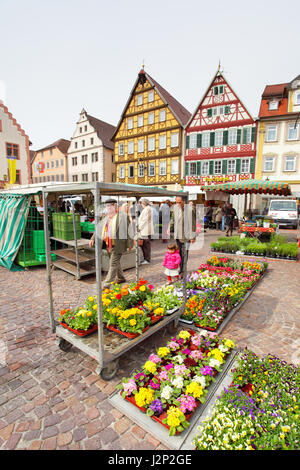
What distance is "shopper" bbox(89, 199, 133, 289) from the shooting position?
18.4 feet

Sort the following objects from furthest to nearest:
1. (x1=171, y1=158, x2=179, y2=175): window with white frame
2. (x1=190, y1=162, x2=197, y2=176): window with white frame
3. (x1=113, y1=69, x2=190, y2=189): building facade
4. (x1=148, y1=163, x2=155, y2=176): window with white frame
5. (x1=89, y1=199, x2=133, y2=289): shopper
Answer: (x1=148, y1=163, x2=155, y2=176): window with white frame → (x1=171, y1=158, x2=179, y2=175): window with white frame → (x1=113, y1=69, x2=190, y2=189): building facade → (x1=190, y1=162, x2=197, y2=176): window with white frame → (x1=89, y1=199, x2=133, y2=289): shopper

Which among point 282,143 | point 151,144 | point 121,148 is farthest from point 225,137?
point 121,148

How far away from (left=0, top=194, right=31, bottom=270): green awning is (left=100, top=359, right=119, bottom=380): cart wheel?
6.37 meters

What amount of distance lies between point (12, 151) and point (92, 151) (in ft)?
37.4

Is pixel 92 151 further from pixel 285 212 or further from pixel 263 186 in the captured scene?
pixel 263 186

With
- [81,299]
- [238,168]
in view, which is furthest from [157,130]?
[81,299]

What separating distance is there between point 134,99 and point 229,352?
3253 centimetres

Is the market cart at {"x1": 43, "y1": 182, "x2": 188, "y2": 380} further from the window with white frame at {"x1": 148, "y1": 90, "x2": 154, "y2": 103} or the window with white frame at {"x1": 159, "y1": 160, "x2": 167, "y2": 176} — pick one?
the window with white frame at {"x1": 148, "y1": 90, "x2": 154, "y2": 103}

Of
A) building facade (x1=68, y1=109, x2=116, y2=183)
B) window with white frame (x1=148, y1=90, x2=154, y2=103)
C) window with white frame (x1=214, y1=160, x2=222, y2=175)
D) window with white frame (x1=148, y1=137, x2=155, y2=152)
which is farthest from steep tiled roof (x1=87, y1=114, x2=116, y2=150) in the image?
window with white frame (x1=214, y1=160, x2=222, y2=175)

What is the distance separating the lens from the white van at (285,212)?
63.2ft

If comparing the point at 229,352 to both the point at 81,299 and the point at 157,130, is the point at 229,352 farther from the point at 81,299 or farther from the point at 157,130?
the point at 157,130

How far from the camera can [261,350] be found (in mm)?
3678

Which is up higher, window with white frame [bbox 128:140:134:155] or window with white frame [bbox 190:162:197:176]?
window with white frame [bbox 128:140:134:155]

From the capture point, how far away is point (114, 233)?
561 centimetres
